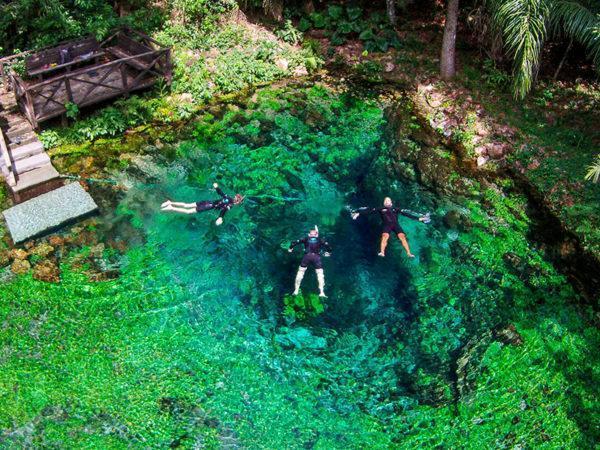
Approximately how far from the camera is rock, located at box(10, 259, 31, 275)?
1401 cm

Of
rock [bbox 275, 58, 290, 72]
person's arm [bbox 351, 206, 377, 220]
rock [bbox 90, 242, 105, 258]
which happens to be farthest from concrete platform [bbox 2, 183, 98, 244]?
rock [bbox 275, 58, 290, 72]

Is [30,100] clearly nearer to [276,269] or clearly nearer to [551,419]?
[276,269]

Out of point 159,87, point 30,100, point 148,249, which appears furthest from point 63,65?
point 148,249

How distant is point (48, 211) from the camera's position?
15.4 metres

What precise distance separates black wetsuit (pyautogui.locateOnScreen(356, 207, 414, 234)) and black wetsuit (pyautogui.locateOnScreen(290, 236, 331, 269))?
183 centimetres

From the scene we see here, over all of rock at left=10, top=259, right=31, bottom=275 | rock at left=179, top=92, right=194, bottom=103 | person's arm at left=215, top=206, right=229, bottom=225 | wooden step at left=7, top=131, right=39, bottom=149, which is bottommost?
rock at left=10, top=259, right=31, bottom=275

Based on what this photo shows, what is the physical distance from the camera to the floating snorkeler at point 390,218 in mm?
14977

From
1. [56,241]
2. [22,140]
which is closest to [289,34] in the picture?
[22,140]

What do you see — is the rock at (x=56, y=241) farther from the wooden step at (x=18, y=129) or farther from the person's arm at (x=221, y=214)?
the wooden step at (x=18, y=129)

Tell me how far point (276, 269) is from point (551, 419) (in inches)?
284

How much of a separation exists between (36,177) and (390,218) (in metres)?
10.3

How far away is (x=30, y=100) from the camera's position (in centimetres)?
1683

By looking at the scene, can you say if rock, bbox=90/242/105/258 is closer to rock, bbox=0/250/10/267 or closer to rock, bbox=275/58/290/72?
rock, bbox=0/250/10/267

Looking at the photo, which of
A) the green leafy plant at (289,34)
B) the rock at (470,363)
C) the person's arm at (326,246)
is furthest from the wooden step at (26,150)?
the rock at (470,363)
